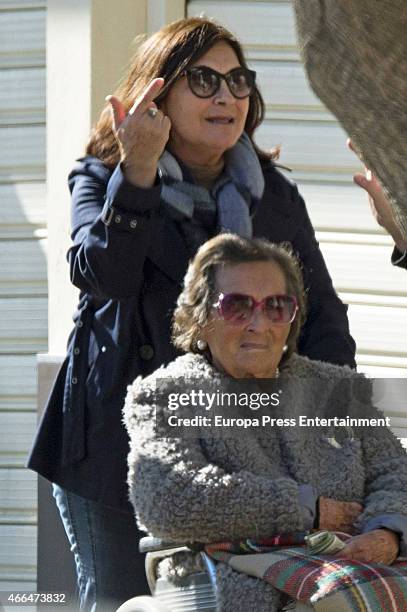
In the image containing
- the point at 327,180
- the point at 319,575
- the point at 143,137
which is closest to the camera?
the point at 319,575

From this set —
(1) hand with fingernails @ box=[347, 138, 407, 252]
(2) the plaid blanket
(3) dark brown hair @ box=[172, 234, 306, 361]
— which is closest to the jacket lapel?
(3) dark brown hair @ box=[172, 234, 306, 361]

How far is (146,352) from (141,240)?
1.10 feet

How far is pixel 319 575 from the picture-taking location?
3.02m

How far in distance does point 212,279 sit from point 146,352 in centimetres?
31

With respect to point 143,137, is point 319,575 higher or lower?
lower

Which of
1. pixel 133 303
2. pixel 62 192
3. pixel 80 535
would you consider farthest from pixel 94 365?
pixel 62 192

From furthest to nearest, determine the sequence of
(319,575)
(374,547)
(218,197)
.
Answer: (218,197)
(374,547)
(319,575)

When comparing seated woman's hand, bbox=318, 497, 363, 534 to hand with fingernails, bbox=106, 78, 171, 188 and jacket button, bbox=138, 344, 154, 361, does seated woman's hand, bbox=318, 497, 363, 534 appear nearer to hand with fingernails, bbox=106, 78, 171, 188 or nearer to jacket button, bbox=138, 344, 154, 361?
jacket button, bbox=138, 344, 154, 361

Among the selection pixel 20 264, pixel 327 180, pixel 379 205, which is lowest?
pixel 20 264

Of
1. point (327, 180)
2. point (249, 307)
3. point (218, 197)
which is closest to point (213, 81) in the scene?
point (218, 197)

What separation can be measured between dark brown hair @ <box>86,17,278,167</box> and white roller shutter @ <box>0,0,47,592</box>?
2.35 m

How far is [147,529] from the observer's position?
3293 mm

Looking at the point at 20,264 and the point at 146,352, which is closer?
the point at 146,352

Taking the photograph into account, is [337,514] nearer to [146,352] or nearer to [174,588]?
[174,588]
